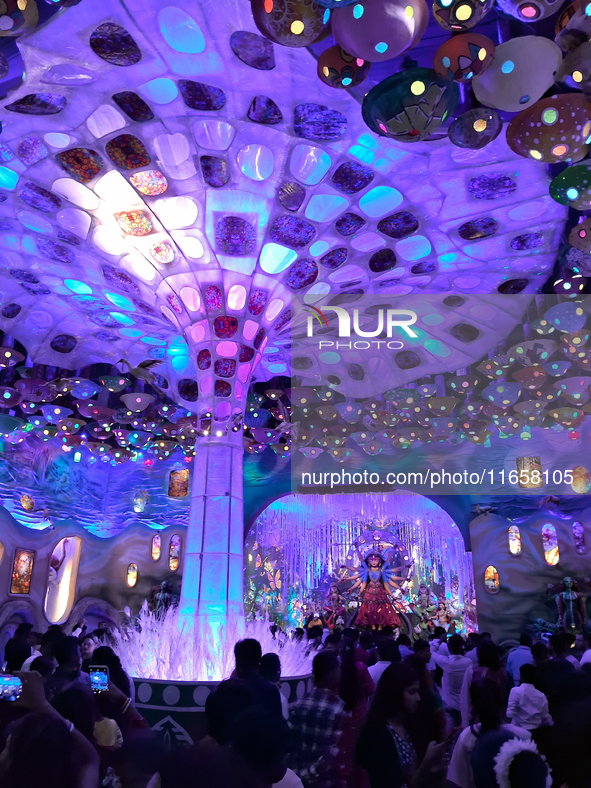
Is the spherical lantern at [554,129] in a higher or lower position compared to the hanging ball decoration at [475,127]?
lower

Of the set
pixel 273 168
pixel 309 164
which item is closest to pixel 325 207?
pixel 309 164

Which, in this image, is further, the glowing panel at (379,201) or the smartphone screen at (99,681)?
the glowing panel at (379,201)

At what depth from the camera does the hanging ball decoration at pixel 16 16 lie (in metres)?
4.24

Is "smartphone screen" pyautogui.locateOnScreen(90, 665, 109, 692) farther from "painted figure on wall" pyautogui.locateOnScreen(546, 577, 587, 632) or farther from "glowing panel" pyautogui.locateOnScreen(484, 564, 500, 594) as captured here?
"glowing panel" pyautogui.locateOnScreen(484, 564, 500, 594)

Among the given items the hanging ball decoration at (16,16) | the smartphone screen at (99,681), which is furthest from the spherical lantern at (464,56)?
the smartphone screen at (99,681)

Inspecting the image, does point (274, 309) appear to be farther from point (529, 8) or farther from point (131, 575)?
point (131, 575)

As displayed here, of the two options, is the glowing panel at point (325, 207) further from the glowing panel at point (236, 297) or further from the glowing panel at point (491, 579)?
the glowing panel at point (491, 579)

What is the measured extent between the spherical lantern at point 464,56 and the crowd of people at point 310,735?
3928mm

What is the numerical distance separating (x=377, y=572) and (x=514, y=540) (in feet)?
15.9

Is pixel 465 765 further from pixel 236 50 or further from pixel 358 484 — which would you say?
pixel 358 484

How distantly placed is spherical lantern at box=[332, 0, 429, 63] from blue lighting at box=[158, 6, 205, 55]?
99.1 inches

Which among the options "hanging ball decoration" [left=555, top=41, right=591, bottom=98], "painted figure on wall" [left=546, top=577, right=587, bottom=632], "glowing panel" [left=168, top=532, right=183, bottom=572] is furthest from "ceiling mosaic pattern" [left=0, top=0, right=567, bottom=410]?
"glowing panel" [left=168, top=532, right=183, bottom=572]

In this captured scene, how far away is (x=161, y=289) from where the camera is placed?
975 centimetres

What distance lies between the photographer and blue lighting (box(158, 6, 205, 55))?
231 inches
